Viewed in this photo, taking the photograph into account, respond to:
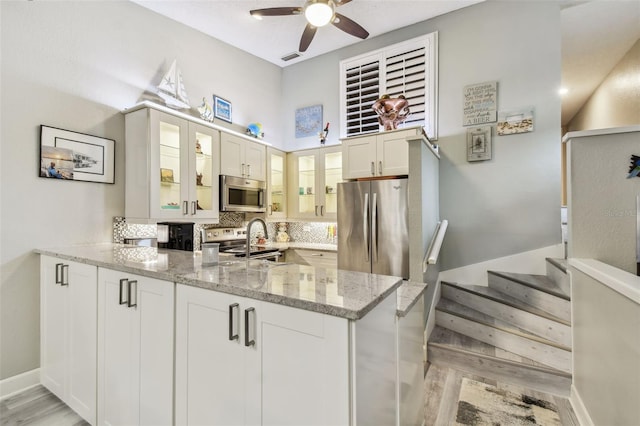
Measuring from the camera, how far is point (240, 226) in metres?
4.29

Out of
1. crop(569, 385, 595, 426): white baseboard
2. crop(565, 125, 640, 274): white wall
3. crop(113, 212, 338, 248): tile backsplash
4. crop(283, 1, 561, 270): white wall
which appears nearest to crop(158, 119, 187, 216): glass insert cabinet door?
crop(113, 212, 338, 248): tile backsplash

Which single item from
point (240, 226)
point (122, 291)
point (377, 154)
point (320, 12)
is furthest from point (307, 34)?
point (122, 291)

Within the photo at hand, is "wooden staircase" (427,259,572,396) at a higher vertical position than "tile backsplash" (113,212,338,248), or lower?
lower

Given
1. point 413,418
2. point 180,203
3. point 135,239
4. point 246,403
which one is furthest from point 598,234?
point 135,239

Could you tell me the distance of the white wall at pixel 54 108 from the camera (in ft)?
7.45

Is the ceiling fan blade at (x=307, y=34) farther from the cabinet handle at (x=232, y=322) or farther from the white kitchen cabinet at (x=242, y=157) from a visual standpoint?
the cabinet handle at (x=232, y=322)

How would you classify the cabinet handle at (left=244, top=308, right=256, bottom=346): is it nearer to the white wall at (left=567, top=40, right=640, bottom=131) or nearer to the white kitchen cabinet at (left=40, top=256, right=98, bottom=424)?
the white kitchen cabinet at (left=40, top=256, right=98, bottom=424)

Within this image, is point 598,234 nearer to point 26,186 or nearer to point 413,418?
point 413,418

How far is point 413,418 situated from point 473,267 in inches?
91.9

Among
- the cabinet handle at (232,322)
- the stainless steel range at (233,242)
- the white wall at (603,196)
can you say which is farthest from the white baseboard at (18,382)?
the white wall at (603,196)

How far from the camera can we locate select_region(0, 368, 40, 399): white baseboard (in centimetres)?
221

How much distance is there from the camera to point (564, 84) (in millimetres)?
5117

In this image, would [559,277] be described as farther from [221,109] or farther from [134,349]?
[221,109]

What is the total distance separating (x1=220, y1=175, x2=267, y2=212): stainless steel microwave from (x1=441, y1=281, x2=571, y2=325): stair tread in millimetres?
2651
